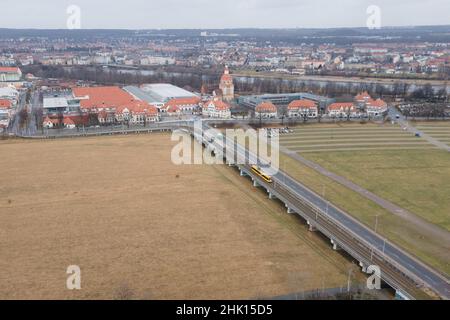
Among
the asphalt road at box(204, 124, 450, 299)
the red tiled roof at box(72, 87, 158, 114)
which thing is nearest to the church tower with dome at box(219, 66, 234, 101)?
the red tiled roof at box(72, 87, 158, 114)

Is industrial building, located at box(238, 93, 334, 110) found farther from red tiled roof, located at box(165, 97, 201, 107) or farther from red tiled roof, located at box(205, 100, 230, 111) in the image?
red tiled roof, located at box(165, 97, 201, 107)

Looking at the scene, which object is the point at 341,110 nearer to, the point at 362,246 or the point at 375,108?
the point at 375,108

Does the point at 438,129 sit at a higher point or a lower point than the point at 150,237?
higher

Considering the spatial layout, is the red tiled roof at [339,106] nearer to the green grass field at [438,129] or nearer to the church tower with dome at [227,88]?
the green grass field at [438,129]

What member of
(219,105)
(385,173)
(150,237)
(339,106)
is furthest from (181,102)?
(150,237)

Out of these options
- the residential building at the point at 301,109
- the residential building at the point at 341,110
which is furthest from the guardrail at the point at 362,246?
the residential building at the point at 341,110
